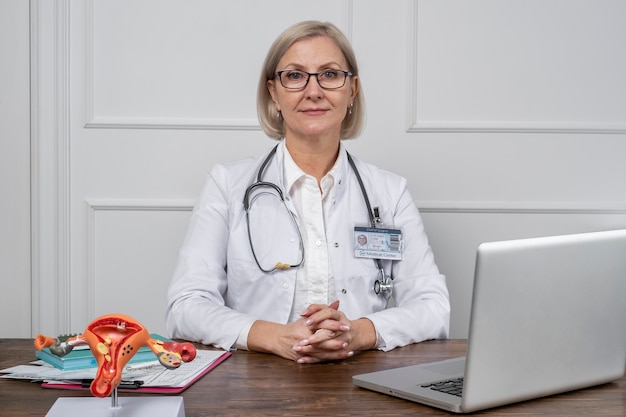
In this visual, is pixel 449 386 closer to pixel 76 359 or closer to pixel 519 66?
pixel 76 359

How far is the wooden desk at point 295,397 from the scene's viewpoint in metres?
1.27

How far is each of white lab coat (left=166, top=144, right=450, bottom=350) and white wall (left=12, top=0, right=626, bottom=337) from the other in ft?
1.99

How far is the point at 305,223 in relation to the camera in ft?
7.75

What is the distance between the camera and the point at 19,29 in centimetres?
300

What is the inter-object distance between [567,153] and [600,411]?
1.92 meters

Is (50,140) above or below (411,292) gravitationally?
above

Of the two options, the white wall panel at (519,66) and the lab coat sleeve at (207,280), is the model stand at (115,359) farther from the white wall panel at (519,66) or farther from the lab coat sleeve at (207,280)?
the white wall panel at (519,66)

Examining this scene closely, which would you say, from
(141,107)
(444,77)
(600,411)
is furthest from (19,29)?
(600,411)

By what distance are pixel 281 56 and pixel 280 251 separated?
60 cm

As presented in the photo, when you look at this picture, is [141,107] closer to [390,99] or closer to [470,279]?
[390,99]

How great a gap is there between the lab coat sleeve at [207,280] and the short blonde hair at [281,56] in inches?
11.5

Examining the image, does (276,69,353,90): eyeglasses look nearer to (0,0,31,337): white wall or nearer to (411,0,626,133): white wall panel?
(411,0,626,133): white wall panel

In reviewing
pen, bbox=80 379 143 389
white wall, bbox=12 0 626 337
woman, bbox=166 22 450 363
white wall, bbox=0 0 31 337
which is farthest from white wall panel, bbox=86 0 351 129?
pen, bbox=80 379 143 389

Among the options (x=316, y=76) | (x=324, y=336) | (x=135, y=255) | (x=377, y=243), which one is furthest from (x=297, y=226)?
(x=135, y=255)
